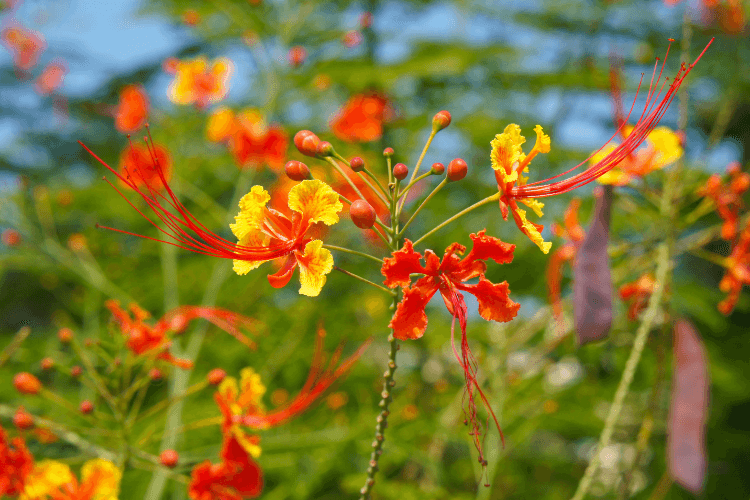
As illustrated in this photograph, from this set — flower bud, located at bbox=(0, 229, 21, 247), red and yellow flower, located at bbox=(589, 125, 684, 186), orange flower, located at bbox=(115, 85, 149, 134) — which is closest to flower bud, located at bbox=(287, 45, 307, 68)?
orange flower, located at bbox=(115, 85, 149, 134)

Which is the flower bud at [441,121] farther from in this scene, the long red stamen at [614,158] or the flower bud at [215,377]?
the flower bud at [215,377]

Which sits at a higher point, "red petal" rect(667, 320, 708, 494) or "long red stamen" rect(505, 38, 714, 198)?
"long red stamen" rect(505, 38, 714, 198)

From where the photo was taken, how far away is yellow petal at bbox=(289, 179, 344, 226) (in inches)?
34.3

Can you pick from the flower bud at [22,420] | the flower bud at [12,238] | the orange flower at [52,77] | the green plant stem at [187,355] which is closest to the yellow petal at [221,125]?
the green plant stem at [187,355]

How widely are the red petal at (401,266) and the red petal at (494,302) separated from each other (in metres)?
0.11

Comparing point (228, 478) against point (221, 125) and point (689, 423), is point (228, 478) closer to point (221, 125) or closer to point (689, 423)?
point (689, 423)

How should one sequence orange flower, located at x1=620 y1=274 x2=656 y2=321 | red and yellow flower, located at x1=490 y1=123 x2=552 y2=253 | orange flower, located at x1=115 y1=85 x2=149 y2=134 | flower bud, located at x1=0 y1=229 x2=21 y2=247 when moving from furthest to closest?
orange flower, located at x1=115 y1=85 x2=149 y2=134, flower bud, located at x1=0 y1=229 x2=21 y2=247, orange flower, located at x1=620 y1=274 x2=656 y2=321, red and yellow flower, located at x1=490 y1=123 x2=552 y2=253

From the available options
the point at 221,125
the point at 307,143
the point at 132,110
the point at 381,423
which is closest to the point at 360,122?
the point at 221,125

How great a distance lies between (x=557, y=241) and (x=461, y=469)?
1319mm

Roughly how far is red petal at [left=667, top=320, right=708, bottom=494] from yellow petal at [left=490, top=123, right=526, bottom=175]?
0.90 metres

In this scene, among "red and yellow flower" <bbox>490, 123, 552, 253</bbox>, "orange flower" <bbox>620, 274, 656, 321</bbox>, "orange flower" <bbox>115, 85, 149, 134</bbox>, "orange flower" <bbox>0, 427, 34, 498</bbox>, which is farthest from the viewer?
"orange flower" <bbox>115, 85, 149, 134</bbox>

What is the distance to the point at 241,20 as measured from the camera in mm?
3268

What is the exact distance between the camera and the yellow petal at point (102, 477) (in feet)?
4.07

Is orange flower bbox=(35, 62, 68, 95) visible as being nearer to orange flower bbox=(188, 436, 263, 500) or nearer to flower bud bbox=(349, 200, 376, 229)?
orange flower bbox=(188, 436, 263, 500)
